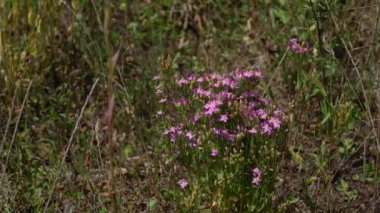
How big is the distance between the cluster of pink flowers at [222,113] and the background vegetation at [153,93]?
0.13 meters

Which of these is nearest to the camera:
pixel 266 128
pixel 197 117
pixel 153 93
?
pixel 266 128

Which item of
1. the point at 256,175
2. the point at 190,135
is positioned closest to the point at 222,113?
→ the point at 190,135

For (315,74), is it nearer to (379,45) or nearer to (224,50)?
(379,45)

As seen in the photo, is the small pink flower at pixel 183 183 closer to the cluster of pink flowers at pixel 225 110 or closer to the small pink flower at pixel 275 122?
the cluster of pink flowers at pixel 225 110

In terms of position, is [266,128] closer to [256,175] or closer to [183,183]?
[256,175]

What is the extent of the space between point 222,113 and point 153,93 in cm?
96

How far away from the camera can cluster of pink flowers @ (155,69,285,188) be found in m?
2.38

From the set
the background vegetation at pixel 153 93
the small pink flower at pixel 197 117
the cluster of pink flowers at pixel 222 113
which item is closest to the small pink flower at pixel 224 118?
the cluster of pink flowers at pixel 222 113

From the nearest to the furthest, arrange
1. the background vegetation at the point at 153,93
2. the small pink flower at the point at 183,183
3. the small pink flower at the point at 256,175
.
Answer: the small pink flower at the point at 256,175
the small pink flower at the point at 183,183
the background vegetation at the point at 153,93

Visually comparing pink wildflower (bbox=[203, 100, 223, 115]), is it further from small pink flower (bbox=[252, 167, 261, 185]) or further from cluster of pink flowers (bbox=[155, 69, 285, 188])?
small pink flower (bbox=[252, 167, 261, 185])

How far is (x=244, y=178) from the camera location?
2.41 meters

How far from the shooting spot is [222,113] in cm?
242

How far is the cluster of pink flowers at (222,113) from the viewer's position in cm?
238

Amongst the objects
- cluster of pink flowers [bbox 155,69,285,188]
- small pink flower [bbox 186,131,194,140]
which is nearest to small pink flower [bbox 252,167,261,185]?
cluster of pink flowers [bbox 155,69,285,188]
